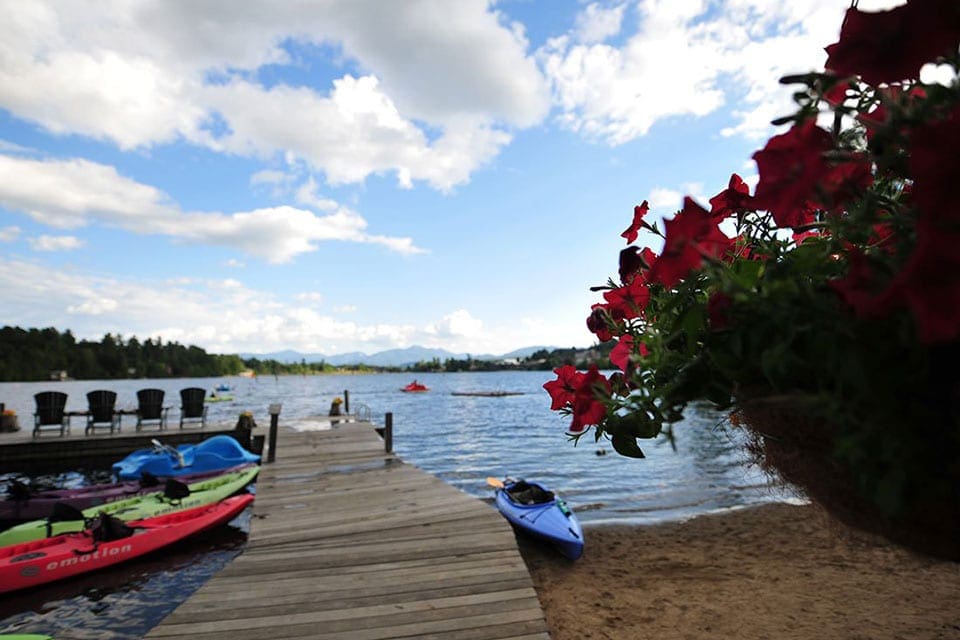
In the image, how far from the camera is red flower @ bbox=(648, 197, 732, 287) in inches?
29.9

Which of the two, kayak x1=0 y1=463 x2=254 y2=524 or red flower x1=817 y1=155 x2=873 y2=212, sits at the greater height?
red flower x1=817 y1=155 x2=873 y2=212

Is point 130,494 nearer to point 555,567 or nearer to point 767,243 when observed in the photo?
point 555,567

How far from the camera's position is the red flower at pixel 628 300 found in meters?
1.13

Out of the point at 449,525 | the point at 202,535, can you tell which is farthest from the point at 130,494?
the point at 449,525

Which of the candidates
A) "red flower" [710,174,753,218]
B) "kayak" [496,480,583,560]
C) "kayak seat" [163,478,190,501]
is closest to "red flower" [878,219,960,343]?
"red flower" [710,174,753,218]

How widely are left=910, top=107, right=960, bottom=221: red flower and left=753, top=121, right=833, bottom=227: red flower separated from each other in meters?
0.10

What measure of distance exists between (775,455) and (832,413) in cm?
39

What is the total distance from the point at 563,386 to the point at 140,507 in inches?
438

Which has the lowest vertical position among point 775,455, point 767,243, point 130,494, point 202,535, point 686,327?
point 202,535

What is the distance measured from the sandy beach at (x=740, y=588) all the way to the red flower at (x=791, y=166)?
15.7 feet

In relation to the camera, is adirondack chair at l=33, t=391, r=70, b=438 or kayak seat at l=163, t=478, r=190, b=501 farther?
adirondack chair at l=33, t=391, r=70, b=438

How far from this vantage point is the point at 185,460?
44.0 feet

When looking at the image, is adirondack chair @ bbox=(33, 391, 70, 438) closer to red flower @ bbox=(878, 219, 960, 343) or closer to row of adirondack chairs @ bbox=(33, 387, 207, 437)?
row of adirondack chairs @ bbox=(33, 387, 207, 437)

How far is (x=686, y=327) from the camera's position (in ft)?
2.82
